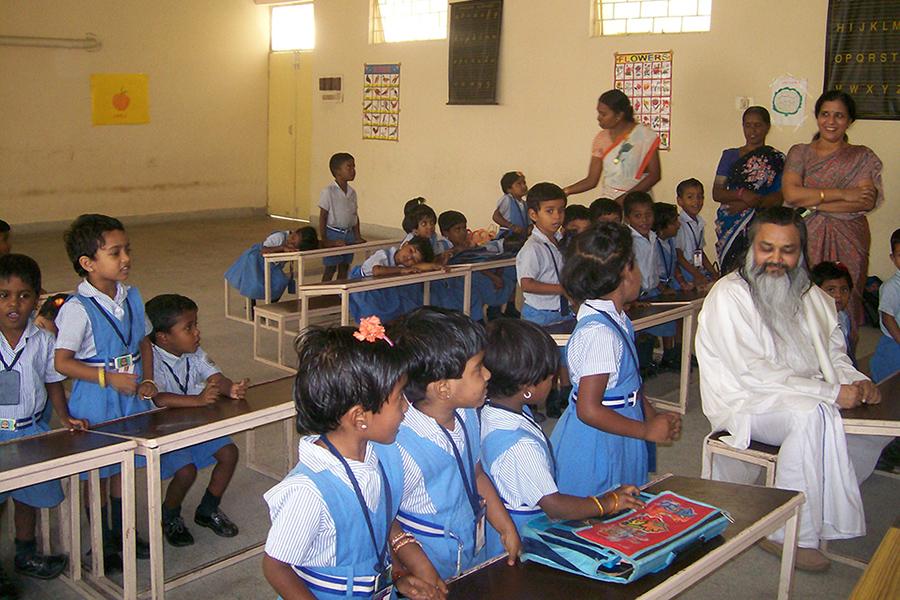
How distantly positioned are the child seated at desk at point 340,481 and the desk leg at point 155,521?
3.22 feet

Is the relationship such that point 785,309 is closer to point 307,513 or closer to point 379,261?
point 307,513

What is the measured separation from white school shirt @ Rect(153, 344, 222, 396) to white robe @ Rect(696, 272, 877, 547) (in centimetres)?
185

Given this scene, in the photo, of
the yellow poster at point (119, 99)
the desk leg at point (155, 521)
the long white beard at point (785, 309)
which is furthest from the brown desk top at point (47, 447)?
the yellow poster at point (119, 99)

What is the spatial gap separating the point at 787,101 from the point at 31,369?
651cm

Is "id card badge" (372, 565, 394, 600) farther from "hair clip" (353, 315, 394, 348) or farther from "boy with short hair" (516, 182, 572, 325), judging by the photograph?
"boy with short hair" (516, 182, 572, 325)

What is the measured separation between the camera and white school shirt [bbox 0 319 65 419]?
3.08 metres

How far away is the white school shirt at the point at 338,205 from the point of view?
24.1ft

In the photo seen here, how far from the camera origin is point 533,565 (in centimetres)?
197

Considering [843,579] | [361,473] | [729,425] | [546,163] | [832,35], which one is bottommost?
[843,579]

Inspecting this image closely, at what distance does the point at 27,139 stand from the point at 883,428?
10.5 meters

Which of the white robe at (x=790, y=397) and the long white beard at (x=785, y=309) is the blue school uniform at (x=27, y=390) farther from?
the long white beard at (x=785, y=309)

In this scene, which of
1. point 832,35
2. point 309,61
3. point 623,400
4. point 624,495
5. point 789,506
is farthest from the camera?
point 309,61

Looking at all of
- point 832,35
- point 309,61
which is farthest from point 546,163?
point 309,61

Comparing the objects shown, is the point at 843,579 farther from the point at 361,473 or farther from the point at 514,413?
the point at 361,473
